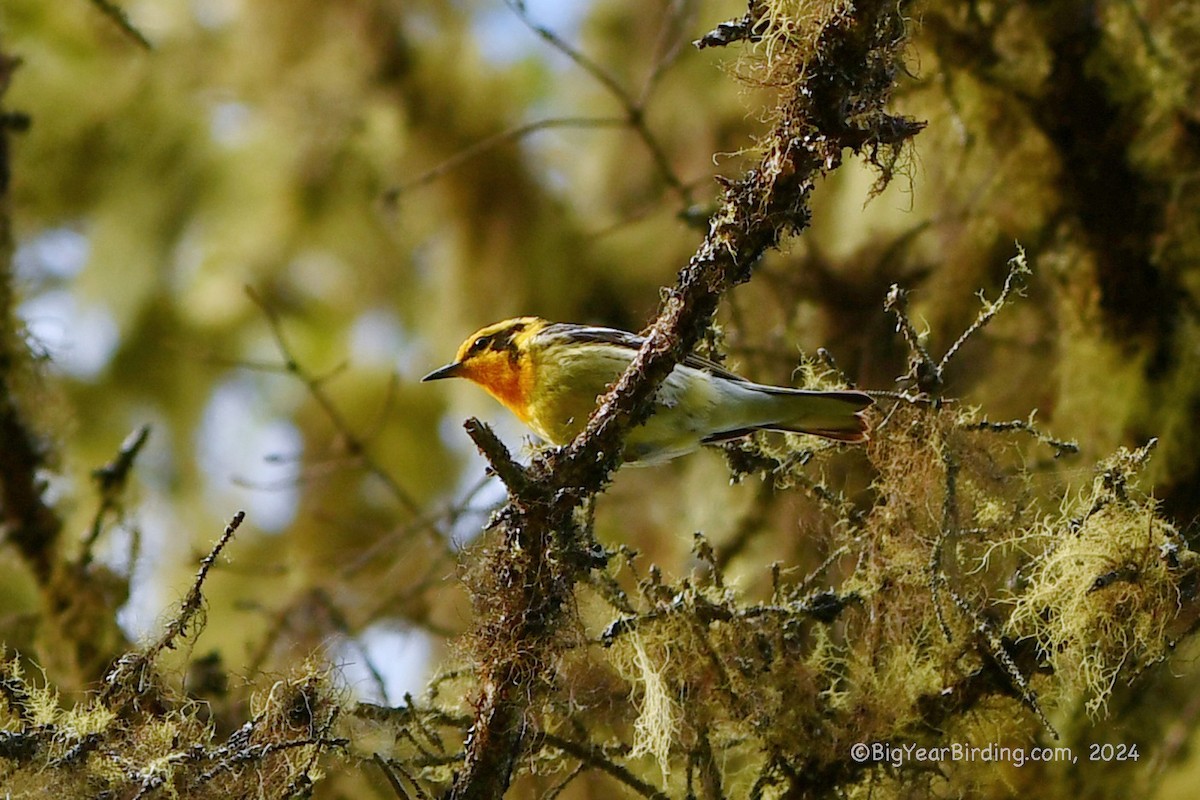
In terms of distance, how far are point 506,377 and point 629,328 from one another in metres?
2.40

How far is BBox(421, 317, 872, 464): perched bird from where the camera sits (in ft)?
11.4

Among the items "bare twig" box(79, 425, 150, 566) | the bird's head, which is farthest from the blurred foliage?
the bird's head

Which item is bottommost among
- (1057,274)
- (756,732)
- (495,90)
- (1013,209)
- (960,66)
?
(756,732)

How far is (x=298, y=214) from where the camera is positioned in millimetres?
6895

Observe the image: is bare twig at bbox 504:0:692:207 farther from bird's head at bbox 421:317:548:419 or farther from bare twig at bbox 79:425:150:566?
bare twig at bbox 79:425:150:566

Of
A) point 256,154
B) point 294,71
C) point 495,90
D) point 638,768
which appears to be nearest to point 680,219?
point 638,768

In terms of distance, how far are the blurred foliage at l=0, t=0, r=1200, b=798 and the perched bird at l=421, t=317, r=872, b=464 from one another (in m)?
0.17

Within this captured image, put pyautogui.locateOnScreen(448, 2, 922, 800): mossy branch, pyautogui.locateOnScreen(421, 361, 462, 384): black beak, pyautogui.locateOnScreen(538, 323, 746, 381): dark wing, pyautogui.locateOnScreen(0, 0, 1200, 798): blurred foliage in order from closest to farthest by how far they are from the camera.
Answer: pyautogui.locateOnScreen(448, 2, 922, 800): mossy branch → pyautogui.locateOnScreen(0, 0, 1200, 798): blurred foliage → pyautogui.locateOnScreen(538, 323, 746, 381): dark wing → pyautogui.locateOnScreen(421, 361, 462, 384): black beak

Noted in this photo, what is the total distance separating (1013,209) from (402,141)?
3.32 meters

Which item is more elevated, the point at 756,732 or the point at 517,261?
the point at 517,261

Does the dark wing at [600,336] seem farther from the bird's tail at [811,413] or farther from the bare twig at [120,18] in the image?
the bare twig at [120,18]

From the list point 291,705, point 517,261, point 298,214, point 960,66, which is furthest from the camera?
point 298,214

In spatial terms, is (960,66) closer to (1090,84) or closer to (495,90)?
(1090,84)

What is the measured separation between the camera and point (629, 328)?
20.6ft
